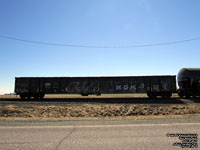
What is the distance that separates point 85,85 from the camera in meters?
22.2

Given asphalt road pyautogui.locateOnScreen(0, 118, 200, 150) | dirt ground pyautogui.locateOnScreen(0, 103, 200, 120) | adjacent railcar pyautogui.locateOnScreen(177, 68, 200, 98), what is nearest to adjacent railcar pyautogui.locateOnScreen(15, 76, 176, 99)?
adjacent railcar pyautogui.locateOnScreen(177, 68, 200, 98)

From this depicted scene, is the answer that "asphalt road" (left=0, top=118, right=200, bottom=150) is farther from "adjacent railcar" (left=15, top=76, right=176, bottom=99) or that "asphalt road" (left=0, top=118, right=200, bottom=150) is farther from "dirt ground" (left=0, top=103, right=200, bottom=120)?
"adjacent railcar" (left=15, top=76, right=176, bottom=99)

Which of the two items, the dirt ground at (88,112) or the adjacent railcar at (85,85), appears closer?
the dirt ground at (88,112)

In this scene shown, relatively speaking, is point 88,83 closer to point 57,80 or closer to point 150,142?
point 57,80

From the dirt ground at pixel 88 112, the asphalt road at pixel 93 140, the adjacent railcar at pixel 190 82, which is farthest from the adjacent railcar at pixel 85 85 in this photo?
the asphalt road at pixel 93 140

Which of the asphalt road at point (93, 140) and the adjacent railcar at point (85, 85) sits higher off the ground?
the adjacent railcar at point (85, 85)

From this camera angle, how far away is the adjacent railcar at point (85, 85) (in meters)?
21.5

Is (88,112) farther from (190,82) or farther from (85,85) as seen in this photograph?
(190,82)

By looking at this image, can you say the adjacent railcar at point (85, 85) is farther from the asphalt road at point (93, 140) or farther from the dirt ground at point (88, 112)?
the asphalt road at point (93, 140)

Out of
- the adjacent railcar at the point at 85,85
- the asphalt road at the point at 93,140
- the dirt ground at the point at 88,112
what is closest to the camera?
the asphalt road at the point at 93,140

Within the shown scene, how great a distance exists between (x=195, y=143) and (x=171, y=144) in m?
0.69

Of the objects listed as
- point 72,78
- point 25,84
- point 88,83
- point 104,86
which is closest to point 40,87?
point 25,84

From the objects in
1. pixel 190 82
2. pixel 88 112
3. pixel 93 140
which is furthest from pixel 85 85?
pixel 93 140

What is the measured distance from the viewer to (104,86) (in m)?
22.1
